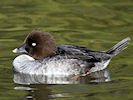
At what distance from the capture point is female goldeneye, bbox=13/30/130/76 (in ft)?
34.9

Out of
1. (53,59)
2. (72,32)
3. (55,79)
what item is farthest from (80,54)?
(72,32)

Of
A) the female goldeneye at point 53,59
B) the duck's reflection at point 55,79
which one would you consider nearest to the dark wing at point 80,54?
the female goldeneye at point 53,59

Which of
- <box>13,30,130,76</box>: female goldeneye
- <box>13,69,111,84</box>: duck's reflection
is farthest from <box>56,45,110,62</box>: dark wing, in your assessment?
<box>13,69,111,84</box>: duck's reflection

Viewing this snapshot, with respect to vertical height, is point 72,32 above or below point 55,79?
above

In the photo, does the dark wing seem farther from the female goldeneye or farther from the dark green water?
the dark green water

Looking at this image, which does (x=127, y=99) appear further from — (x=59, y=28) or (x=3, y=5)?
(x=3, y=5)

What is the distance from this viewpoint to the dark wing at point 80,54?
10797 millimetres

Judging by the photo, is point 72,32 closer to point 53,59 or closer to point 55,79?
point 53,59

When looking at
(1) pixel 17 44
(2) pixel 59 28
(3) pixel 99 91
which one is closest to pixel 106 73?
(3) pixel 99 91

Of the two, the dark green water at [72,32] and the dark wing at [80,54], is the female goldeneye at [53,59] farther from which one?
the dark green water at [72,32]

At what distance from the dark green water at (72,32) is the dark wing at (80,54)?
47 centimetres

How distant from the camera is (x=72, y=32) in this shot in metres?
14.6

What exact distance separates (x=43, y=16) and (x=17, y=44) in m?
3.38

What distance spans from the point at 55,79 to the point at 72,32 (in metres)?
4.48
